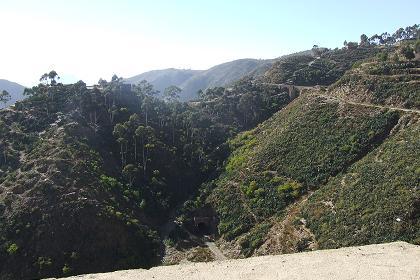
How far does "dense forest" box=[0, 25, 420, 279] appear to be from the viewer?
50938 mm

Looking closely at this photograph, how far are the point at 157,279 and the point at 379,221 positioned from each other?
1212 inches

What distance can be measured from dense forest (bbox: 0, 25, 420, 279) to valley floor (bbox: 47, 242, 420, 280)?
→ 20.2m

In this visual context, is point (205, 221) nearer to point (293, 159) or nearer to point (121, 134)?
point (293, 159)

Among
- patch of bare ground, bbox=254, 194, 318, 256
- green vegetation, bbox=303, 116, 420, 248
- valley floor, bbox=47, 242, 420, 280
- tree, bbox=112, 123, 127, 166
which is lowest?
patch of bare ground, bbox=254, 194, 318, 256

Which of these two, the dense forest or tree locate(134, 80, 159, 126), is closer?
the dense forest

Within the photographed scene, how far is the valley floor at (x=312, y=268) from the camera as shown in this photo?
19797 millimetres

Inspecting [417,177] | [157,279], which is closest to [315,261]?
[157,279]

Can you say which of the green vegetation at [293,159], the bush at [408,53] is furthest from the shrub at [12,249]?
the bush at [408,53]

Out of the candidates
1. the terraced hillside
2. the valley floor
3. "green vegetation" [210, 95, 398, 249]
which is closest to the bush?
the terraced hillside

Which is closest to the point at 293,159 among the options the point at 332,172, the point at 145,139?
the point at 332,172

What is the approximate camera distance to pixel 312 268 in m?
20.5

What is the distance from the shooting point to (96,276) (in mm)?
20422

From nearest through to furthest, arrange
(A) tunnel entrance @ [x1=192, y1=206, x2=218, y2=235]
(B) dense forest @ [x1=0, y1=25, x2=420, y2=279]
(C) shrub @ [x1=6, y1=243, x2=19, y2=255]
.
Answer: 1. (B) dense forest @ [x1=0, y1=25, x2=420, y2=279]
2. (C) shrub @ [x1=6, y1=243, x2=19, y2=255]
3. (A) tunnel entrance @ [x1=192, y1=206, x2=218, y2=235]

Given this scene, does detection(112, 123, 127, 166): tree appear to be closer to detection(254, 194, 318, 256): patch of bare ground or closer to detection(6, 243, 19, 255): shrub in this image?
detection(6, 243, 19, 255): shrub
